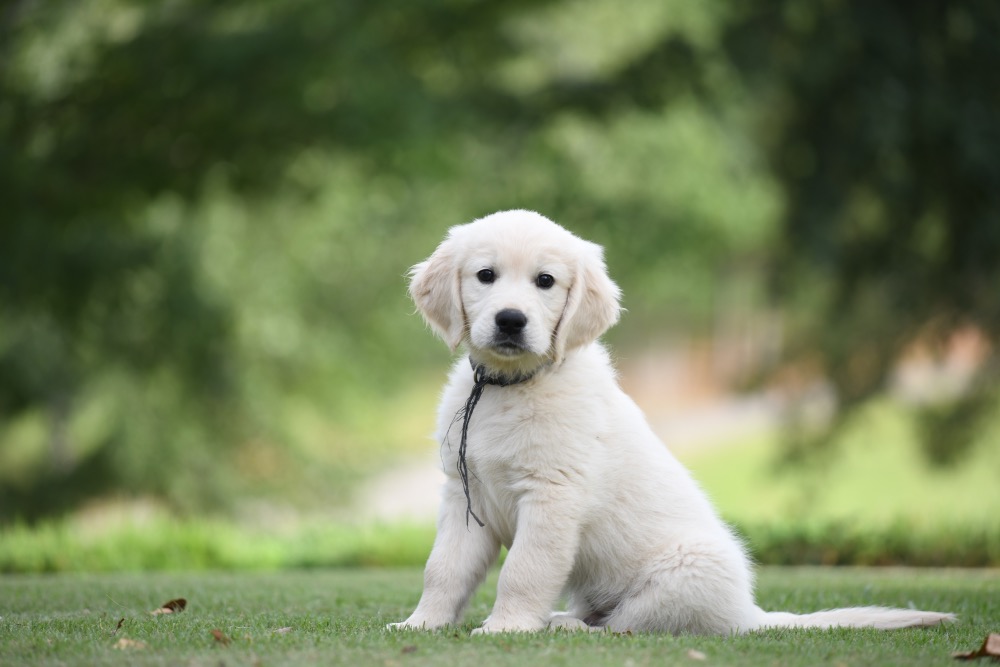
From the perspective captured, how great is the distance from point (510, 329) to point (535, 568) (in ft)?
2.94

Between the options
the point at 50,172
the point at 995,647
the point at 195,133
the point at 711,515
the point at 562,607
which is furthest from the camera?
the point at 195,133

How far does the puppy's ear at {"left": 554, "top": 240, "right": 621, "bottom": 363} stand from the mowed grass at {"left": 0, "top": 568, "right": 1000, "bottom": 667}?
45.9 inches

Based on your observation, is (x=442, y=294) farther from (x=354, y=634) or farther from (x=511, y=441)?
(x=354, y=634)

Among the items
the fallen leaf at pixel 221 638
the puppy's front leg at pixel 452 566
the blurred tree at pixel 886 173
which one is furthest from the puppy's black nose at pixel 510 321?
the blurred tree at pixel 886 173

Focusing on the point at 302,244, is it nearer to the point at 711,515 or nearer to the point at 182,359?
the point at 182,359

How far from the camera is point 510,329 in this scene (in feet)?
14.0

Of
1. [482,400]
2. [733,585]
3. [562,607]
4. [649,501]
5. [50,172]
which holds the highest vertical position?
[50,172]

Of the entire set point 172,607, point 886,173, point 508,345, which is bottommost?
point 172,607

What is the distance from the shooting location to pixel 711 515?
14.9 ft

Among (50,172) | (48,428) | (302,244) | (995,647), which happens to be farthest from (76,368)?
(995,647)

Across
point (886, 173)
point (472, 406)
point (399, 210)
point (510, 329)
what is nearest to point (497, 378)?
point (472, 406)

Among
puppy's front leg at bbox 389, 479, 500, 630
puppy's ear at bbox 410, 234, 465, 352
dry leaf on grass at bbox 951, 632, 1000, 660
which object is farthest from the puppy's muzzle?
dry leaf on grass at bbox 951, 632, 1000, 660

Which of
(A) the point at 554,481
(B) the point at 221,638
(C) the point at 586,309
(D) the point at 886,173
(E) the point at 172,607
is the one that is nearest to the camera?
(B) the point at 221,638

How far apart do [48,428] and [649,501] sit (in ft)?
45.5
